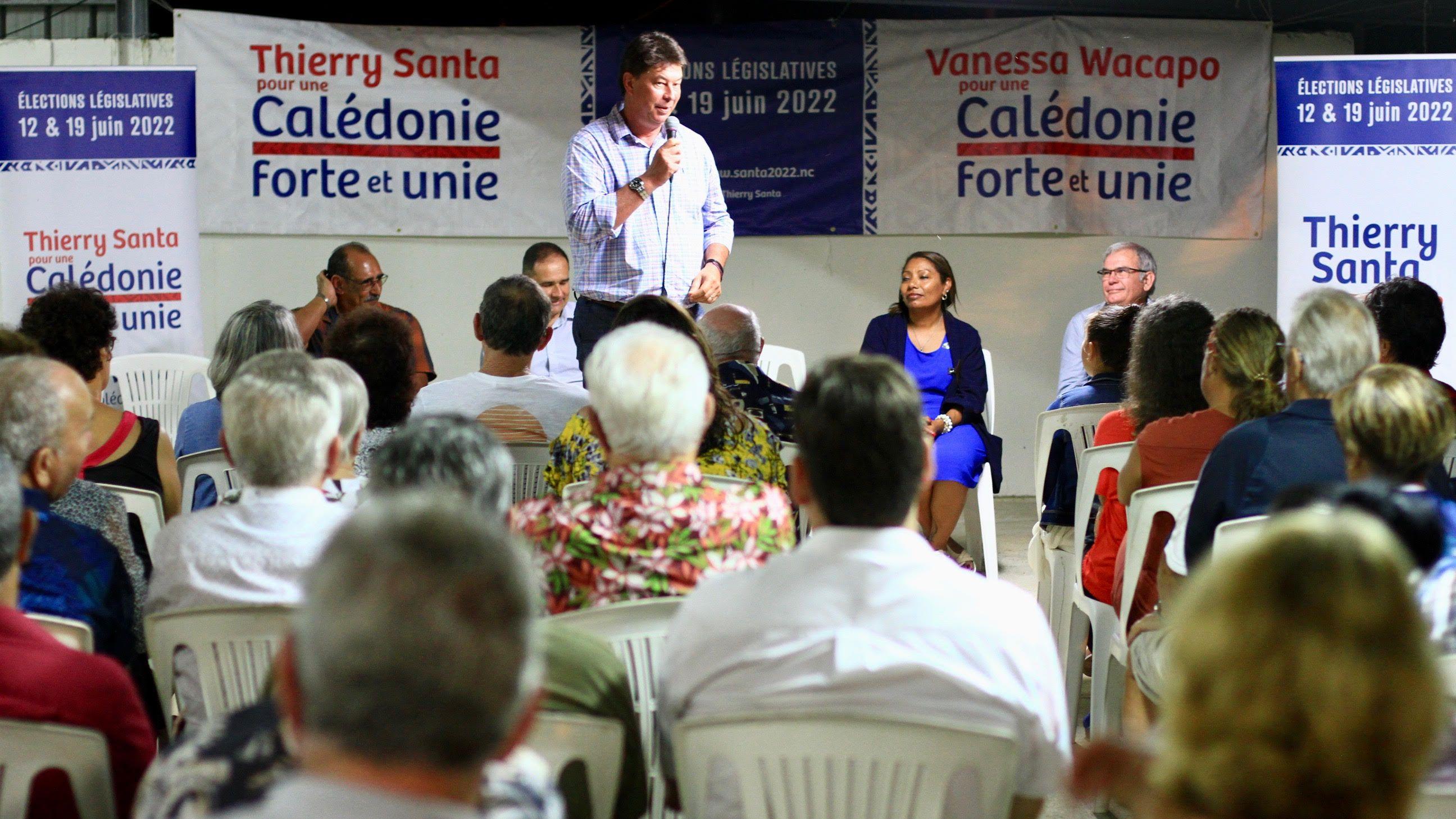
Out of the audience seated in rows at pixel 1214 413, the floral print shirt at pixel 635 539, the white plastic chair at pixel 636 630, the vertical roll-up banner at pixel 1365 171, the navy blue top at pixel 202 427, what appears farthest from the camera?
the vertical roll-up banner at pixel 1365 171

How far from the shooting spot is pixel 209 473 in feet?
10.7

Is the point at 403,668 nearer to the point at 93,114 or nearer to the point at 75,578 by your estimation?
the point at 75,578

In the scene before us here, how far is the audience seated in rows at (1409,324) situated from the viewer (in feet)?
11.8

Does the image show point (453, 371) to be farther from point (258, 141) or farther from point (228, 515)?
→ point (228, 515)

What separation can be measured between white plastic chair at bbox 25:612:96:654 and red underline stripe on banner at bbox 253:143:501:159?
5048 mm

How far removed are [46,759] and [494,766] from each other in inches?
27.3

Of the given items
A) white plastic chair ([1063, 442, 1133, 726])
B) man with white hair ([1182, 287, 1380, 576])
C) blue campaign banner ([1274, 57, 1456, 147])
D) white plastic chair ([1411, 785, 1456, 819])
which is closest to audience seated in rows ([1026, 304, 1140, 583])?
white plastic chair ([1063, 442, 1133, 726])

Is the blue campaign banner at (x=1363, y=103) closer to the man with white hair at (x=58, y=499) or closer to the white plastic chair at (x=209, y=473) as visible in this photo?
the white plastic chair at (x=209, y=473)

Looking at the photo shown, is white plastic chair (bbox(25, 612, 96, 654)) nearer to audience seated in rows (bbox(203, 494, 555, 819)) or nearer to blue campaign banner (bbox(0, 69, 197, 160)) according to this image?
audience seated in rows (bbox(203, 494, 555, 819))

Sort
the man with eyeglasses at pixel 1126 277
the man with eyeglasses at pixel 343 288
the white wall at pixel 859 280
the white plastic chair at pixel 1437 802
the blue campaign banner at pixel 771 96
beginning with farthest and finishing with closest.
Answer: the white wall at pixel 859 280 → the blue campaign banner at pixel 771 96 → the man with eyeglasses at pixel 1126 277 → the man with eyeglasses at pixel 343 288 → the white plastic chair at pixel 1437 802

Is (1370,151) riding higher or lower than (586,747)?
higher

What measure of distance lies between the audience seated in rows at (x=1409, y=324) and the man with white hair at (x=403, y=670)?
10.4ft

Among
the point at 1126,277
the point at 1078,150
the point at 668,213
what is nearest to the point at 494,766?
the point at 668,213

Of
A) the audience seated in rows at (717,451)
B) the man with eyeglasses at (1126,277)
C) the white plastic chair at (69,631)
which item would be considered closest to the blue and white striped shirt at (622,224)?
the audience seated in rows at (717,451)
